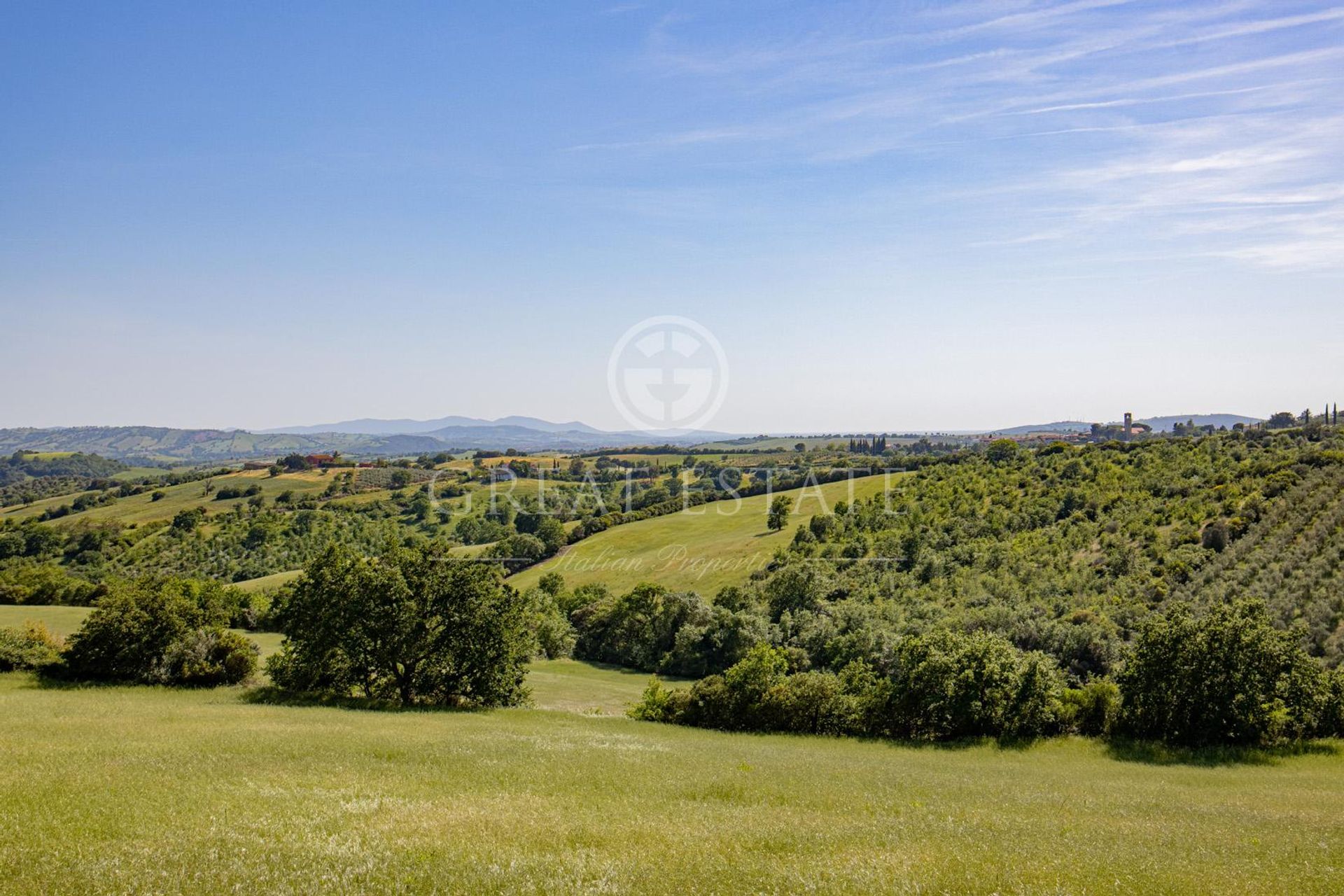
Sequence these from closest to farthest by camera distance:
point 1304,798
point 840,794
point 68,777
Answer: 1. point 68,777
2. point 840,794
3. point 1304,798

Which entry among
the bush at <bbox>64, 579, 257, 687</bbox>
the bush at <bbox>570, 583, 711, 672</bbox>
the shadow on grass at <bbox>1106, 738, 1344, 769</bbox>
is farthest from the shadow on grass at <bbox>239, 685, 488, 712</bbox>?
the bush at <bbox>570, 583, 711, 672</bbox>

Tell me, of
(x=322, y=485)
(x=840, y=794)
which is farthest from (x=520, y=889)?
(x=322, y=485)

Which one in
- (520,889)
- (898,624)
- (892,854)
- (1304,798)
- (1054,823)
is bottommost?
(898,624)

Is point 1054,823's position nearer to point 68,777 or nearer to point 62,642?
point 68,777

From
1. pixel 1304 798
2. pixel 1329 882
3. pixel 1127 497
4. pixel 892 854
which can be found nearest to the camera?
pixel 1329 882

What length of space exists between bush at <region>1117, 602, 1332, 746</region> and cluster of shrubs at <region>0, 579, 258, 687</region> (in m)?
46.1

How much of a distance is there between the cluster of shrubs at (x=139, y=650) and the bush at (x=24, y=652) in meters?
0.03

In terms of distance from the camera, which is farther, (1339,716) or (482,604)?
(482,604)

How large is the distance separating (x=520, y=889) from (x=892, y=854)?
22.7ft

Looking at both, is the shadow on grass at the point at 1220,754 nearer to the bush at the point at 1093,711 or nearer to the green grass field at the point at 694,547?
the bush at the point at 1093,711

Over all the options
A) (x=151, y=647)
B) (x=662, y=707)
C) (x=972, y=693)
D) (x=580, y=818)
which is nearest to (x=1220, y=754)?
(x=972, y=693)

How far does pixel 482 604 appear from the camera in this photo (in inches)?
1567

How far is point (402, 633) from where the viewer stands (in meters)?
38.5

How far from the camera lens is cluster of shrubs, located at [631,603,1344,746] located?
31.5 metres
